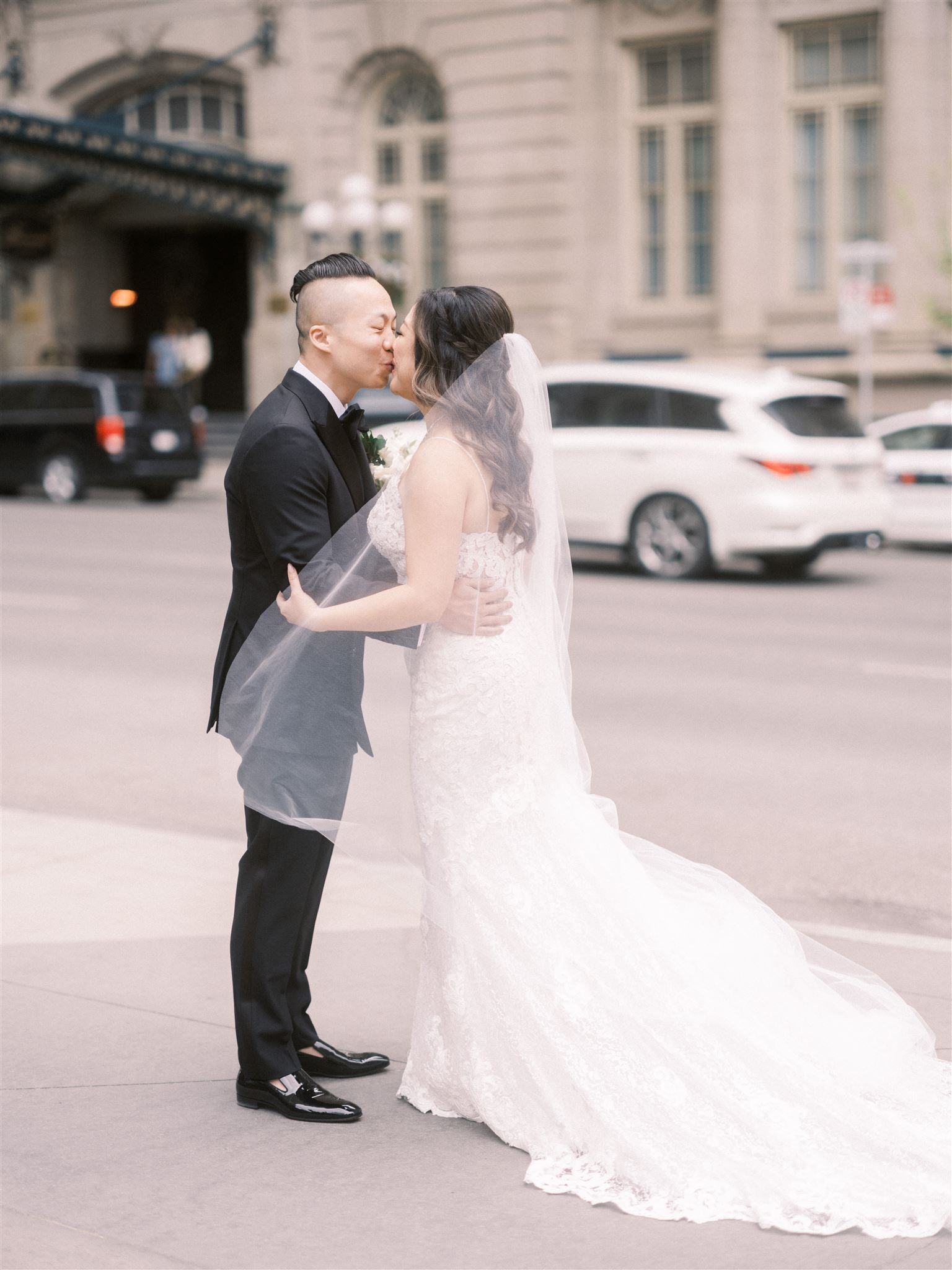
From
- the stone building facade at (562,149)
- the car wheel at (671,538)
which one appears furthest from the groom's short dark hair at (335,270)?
the stone building facade at (562,149)

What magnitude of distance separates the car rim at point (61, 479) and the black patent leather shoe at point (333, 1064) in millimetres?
19833

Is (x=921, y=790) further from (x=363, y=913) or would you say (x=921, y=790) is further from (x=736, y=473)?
(x=736, y=473)

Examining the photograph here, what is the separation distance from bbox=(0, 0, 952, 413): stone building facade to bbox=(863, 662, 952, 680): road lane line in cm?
1272

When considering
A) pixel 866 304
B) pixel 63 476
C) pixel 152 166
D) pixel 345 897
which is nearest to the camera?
pixel 345 897

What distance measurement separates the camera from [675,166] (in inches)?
1096

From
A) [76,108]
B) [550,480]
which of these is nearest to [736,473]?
[550,480]

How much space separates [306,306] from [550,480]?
0.69 metres

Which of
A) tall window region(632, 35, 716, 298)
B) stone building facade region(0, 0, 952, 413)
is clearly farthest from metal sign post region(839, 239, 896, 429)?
tall window region(632, 35, 716, 298)

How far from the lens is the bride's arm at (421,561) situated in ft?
12.4

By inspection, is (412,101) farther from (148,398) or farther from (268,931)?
(268,931)

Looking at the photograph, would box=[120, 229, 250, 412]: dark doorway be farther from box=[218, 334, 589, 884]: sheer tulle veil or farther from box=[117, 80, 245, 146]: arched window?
box=[218, 334, 589, 884]: sheer tulle veil

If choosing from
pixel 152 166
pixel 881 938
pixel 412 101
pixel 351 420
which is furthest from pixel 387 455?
pixel 412 101

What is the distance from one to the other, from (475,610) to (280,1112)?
1240mm

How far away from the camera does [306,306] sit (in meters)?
3.98
